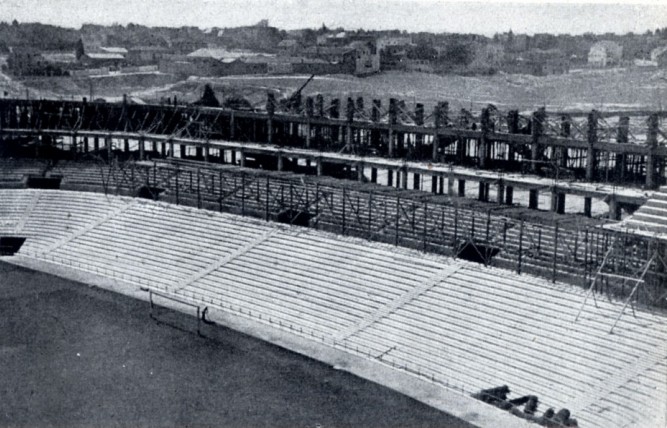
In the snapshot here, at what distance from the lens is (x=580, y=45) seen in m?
121

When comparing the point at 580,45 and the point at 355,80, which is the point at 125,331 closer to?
the point at 355,80

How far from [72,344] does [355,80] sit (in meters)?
84.4

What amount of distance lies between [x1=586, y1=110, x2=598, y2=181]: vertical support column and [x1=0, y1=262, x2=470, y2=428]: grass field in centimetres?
2933

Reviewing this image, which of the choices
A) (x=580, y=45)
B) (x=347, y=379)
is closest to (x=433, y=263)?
(x=347, y=379)

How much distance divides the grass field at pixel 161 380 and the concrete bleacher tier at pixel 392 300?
4165 millimetres

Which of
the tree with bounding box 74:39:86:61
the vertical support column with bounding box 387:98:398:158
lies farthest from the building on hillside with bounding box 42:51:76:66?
the vertical support column with bounding box 387:98:398:158

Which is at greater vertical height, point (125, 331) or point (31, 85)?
point (31, 85)

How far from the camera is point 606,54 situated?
111m

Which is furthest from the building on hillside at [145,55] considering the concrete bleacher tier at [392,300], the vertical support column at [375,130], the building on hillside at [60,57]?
the concrete bleacher tier at [392,300]

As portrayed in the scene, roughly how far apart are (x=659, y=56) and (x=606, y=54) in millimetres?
15348

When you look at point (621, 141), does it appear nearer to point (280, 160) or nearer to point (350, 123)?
point (350, 123)

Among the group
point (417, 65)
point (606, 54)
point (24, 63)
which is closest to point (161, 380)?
point (606, 54)

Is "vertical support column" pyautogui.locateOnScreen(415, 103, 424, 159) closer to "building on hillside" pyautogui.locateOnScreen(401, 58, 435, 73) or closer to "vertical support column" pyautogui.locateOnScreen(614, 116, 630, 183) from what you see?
"vertical support column" pyautogui.locateOnScreen(614, 116, 630, 183)

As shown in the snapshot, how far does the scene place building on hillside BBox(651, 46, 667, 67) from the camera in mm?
96000
